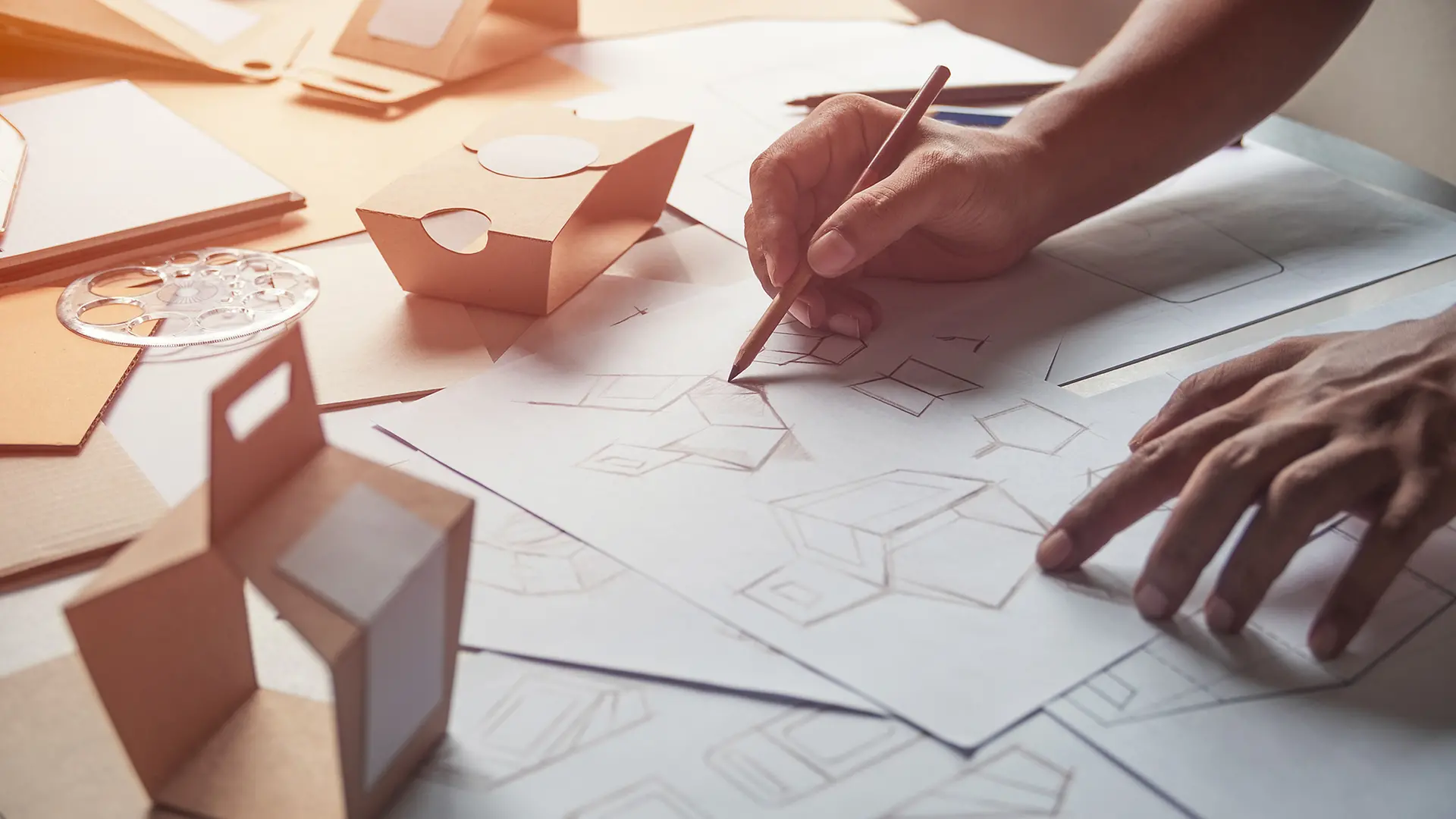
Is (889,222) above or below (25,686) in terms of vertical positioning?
above

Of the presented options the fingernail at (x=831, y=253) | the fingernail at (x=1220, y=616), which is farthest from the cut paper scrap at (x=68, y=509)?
the fingernail at (x=1220, y=616)

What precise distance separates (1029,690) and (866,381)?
30 centimetres

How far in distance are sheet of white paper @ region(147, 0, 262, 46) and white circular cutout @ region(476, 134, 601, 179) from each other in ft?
1.82

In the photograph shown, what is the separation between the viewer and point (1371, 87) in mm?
1462

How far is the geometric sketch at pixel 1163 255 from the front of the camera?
919 millimetres

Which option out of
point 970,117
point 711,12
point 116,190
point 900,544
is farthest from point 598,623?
point 711,12

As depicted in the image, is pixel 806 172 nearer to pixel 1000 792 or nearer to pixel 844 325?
pixel 844 325

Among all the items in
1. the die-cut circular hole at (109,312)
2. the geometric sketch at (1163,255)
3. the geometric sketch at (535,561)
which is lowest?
the geometric sketch at (535,561)

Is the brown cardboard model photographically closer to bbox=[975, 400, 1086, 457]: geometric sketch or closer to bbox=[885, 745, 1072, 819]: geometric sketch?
bbox=[975, 400, 1086, 457]: geometric sketch

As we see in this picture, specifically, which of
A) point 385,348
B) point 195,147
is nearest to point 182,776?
point 385,348

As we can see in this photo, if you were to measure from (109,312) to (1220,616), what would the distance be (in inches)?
30.7

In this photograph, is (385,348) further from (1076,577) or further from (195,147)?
(1076,577)

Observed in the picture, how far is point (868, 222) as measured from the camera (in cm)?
80

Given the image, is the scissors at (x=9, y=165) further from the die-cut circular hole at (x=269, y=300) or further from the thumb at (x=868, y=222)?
the thumb at (x=868, y=222)
